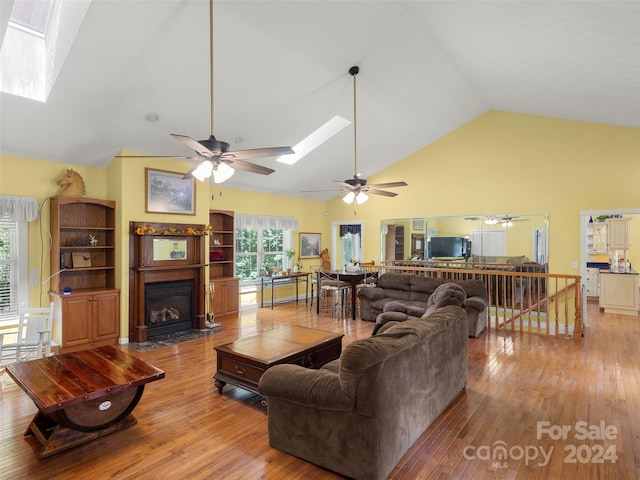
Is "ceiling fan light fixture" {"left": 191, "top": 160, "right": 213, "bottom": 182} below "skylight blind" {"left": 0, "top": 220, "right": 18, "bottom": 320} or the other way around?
the other way around

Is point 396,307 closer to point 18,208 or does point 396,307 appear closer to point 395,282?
point 395,282

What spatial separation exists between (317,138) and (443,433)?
17.6ft

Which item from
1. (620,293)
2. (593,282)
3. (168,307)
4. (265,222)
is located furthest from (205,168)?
(593,282)

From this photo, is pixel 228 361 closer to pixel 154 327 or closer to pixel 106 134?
pixel 154 327

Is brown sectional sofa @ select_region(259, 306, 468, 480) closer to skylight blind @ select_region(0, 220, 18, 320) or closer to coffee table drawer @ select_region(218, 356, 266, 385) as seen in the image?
coffee table drawer @ select_region(218, 356, 266, 385)

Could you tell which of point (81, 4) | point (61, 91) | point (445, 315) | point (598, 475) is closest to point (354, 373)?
point (445, 315)

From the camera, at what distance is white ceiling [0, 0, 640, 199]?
3.29m

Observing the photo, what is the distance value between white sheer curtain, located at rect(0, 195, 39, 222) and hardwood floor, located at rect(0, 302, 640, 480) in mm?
2003

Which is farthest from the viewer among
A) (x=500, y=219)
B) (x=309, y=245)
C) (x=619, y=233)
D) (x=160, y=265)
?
(x=309, y=245)

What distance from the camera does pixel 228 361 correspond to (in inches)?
137

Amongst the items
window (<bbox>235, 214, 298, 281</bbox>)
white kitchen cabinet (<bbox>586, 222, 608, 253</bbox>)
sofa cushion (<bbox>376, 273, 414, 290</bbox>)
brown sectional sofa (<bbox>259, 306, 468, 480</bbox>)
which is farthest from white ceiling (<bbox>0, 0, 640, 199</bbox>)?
white kitchen cabinet (<bbox>586, 222, 608, 253</bbox>)

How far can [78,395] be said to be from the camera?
94.0 inches

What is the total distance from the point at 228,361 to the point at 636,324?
24.1 feet

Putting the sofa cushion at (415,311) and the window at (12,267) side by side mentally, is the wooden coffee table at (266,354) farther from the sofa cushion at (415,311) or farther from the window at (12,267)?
the window at (12,267)
